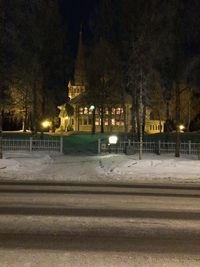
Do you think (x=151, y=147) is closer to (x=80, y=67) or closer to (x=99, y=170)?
(x=99, y=170)

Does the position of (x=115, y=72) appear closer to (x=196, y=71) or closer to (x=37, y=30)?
(x=37, y=30)

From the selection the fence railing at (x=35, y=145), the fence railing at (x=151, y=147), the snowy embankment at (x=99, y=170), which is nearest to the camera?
the snowy embankment at (x=99, y=170)

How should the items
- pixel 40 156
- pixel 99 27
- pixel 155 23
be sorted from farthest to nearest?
1. pixel 99 27
2. pixel 155 23
3. pixel 40 156

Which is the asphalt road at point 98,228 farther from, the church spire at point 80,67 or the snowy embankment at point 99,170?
the church spire at point 80,67

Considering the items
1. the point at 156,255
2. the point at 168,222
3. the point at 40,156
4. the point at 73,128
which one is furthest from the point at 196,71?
the point at 73,128

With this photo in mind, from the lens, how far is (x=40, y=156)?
28.8 m

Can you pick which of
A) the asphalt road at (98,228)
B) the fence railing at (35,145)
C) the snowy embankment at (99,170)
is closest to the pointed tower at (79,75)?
the fence railing at (35,145)

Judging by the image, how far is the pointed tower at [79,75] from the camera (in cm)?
7299

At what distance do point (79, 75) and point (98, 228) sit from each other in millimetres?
66199

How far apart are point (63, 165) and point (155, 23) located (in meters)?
13.0

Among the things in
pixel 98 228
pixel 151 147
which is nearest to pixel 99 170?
pixel 151 147

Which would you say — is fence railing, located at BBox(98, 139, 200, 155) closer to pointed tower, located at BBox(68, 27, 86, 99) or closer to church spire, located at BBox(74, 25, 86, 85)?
pointed tower, located at BBox(68, 27, 86, 99)

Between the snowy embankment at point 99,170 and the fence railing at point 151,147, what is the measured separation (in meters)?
3.56

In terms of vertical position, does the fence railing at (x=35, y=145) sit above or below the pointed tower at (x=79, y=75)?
below
